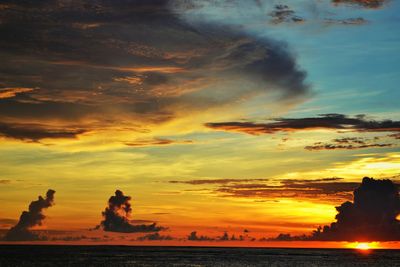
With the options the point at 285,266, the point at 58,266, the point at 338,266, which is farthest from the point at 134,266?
the point at 338,266

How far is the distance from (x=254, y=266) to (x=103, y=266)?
48.5 metres

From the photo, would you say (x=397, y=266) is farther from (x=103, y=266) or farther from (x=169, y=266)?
(x=103, y=266)

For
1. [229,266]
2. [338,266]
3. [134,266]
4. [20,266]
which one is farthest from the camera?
[338,266]

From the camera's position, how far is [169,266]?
17212 centimetres

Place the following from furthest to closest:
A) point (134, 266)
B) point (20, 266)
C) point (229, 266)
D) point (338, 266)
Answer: point (338, 266), point (229, 266), point (134, 266), point (20, 266)

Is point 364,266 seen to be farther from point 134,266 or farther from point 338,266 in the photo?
point 134,266

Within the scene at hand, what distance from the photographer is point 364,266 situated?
196 metres

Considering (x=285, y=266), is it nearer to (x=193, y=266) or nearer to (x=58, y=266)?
(x=193, y=266)

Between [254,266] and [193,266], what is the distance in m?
21.1

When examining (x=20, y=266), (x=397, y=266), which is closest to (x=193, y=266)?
(x=20, y=266)

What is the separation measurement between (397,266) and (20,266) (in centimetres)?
12551

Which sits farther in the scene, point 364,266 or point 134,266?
point 364,266

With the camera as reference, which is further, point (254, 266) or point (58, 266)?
point (254, 266)

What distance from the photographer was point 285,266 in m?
186
